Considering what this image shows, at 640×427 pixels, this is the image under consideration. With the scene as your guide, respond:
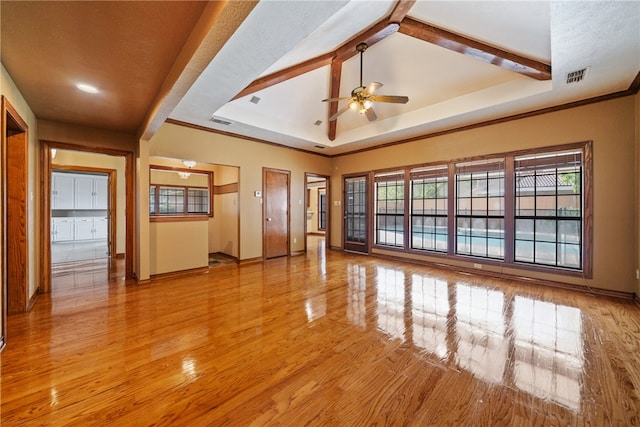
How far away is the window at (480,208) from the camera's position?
464cm

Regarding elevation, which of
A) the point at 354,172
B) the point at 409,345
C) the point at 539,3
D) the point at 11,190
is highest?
the point at 539,3

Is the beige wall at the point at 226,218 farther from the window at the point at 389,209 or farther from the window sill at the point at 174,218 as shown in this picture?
the window at the point at 389,209

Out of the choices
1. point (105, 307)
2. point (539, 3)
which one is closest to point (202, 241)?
point (105, 307)

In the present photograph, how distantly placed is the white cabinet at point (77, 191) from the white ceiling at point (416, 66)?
6794mm

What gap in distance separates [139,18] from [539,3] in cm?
358

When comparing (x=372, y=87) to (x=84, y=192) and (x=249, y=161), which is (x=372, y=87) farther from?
(x=84, y=192)

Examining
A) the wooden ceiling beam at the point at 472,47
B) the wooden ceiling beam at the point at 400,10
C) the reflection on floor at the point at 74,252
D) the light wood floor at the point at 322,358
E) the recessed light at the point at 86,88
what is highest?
the wooden ceiling beam at the point at 400,10

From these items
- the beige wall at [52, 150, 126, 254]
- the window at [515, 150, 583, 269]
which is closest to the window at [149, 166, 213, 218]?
the beige wall at [52, 150, 126, 254]

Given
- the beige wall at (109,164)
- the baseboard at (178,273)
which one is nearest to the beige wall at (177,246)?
the baseboard at (178,273)

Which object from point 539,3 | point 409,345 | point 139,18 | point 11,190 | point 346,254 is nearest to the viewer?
point 139,18

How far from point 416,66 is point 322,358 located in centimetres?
427

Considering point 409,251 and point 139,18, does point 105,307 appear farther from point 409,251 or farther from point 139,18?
point 409,251

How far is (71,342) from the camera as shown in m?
2.32

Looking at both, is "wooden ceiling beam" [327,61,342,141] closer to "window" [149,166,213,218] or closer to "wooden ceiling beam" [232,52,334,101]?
"wooden ceiling beam" [232,52,334,101]
